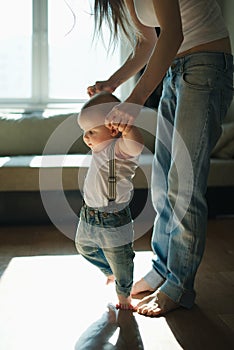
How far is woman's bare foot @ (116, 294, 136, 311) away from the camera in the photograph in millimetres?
1666

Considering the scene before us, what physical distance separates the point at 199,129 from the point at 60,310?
0.74 metres

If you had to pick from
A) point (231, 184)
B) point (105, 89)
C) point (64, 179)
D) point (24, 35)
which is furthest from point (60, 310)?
point (24, 35)

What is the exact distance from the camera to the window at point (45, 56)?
4152mm

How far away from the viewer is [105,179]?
1.53m

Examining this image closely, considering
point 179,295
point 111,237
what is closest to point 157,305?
point 179,295

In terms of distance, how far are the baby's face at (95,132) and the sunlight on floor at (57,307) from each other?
543 millimetres

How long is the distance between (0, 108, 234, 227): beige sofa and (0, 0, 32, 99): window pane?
707 mm

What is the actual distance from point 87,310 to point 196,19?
979 mm

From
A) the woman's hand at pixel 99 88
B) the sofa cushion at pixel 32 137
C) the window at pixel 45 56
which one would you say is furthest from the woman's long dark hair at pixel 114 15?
the window at pixel 45 56

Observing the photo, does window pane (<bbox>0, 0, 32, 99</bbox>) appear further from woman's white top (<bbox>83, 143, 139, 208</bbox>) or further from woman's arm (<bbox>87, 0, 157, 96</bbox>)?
woman's white top (<bbox>83, 143, 139, 208</bbox>)

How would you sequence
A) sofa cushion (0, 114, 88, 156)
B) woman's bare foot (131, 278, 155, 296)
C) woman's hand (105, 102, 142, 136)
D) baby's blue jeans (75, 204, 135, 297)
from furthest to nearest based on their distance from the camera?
sofa cushion (0, 114, 88, 156) < woman's bare foot (131, 278, 155, 296) < baby's blue jeans (75, 204, 135, 297) < woman's hand (105, 102, 142, 136)

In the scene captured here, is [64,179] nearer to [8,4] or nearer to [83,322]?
[83,322]

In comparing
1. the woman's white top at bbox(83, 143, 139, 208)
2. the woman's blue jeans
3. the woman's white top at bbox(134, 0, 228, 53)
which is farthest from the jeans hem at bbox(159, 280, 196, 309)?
the woman's white top at bbox(134, 0, 228, 53)

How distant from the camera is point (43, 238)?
272 centimetres
